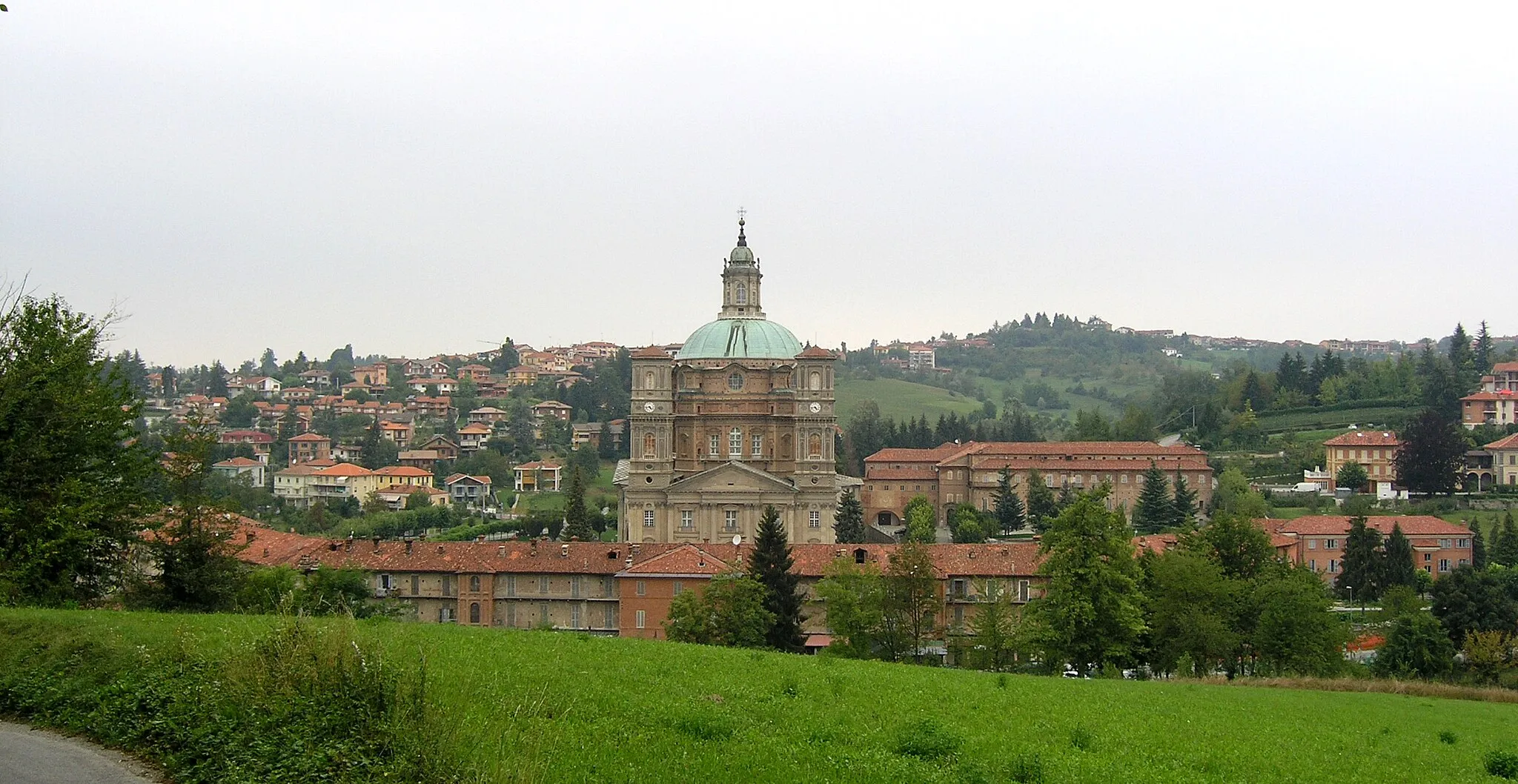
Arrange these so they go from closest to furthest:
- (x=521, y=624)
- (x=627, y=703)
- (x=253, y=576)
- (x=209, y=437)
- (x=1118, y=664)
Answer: (x=627, y=703) → (x=209, y=437) → (x=253, y=576) → (x=1118, y=664) → (x=521, y=624)

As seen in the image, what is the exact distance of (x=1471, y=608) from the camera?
41531 millimetres

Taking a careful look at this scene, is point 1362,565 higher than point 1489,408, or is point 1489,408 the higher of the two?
point 1489,408

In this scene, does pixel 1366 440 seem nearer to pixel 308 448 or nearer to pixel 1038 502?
pixel 1038 502

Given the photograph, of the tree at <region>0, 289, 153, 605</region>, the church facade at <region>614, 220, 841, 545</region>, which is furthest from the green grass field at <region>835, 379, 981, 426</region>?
the tree at <region>0, 289, 153, 605</region>

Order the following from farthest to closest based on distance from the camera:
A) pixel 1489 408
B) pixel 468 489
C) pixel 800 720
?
pixel 468 489
pixel 1489 408
pixel 800 720

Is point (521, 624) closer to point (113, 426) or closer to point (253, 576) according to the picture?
point (253, 576)

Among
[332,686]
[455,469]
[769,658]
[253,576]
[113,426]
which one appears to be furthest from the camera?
[455,469]

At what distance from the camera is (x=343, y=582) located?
30641 mm

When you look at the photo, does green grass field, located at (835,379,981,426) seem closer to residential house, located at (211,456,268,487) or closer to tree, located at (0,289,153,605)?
residential house, located at (211,456,268,487)

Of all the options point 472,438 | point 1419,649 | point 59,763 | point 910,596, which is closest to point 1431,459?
point 1419,649

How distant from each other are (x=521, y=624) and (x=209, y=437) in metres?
19.0

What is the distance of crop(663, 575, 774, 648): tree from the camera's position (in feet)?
101

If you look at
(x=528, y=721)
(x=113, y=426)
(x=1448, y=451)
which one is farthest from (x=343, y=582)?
(x=1448, y=451)

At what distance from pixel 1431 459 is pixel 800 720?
74.2 metres
